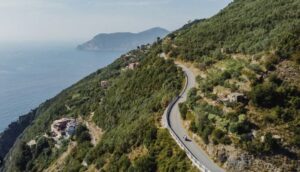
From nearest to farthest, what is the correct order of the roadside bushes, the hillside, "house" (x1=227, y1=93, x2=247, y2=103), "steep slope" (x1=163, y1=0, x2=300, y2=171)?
"steep slope" (x1=163, y1=0, x2=300, y2=171) → the hillside → "house" (x1=227, y1=93, x2=247, y2=103) → the roadside bushes

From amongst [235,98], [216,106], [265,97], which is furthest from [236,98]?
[265,97]

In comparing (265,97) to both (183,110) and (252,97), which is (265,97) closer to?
(252,97)

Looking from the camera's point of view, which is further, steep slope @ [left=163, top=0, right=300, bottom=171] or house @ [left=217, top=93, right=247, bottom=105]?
house @ [left=217, top=93, right=247, bottom=105]

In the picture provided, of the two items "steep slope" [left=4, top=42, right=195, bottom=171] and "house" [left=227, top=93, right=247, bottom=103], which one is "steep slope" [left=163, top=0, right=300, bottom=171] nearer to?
"house" [left=227, top=93, right=247, bottom=103]

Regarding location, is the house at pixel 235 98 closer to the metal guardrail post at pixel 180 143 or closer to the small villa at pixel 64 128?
the metal guardrail post at pixel 180 143

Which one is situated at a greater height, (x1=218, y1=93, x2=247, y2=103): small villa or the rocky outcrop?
(x1=218, y1=93, x2=247, y2=103): small villa

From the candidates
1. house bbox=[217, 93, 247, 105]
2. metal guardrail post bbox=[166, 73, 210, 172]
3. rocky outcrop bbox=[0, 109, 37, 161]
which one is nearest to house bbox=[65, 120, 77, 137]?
metal guardrail post bbox=[166, 73, 210, 172]

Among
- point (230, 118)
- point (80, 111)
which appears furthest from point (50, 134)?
point (230, 118)
